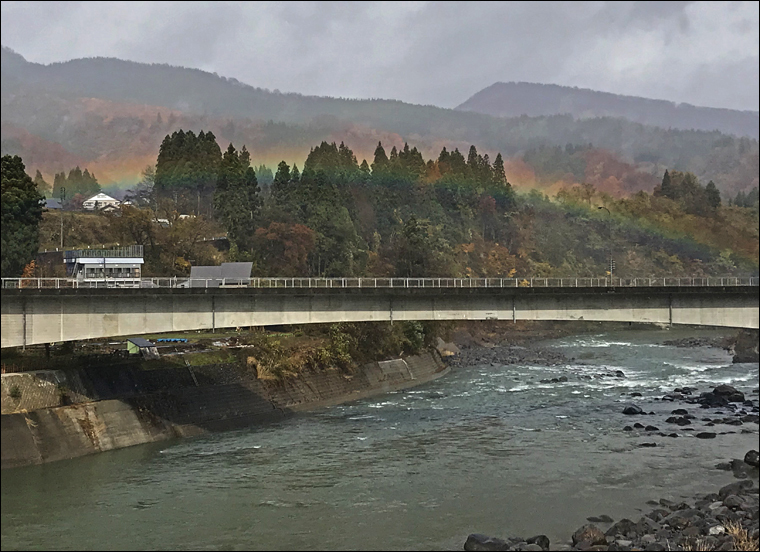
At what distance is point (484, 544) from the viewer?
32.8 meters

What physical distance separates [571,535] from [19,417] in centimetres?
3204

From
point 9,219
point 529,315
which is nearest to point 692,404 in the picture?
point 529,315

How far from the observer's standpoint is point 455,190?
532ft

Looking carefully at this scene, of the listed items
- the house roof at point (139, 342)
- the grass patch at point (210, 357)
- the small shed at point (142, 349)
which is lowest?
the grass patch at point (210, 357)

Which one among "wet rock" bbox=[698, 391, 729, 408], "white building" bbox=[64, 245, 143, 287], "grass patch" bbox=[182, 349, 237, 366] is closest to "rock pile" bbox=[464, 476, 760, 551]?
"wet rock" bbox=[698, 391, 729, 408]

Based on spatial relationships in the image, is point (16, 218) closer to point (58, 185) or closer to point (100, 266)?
point (100, 266)

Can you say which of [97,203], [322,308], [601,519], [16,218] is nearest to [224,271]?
[16,218]

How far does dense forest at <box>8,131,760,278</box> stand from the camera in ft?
345

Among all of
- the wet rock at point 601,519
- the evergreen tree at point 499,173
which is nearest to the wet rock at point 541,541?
the wet rock at point 601,519

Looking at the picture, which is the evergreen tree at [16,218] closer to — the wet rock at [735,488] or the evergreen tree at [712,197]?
the wet rock at [735,488]

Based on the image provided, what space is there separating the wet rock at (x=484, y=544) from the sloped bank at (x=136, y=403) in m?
22.0

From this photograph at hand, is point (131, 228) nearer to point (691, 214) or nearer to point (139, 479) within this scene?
point (139, 479)

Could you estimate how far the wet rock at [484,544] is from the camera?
3253 centimetres

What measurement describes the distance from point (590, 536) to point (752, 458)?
709 inches
